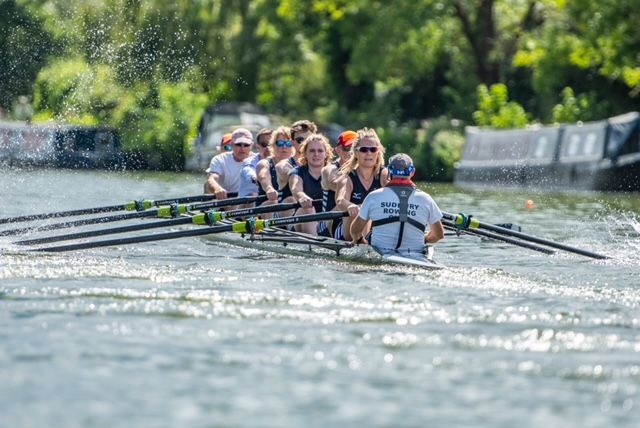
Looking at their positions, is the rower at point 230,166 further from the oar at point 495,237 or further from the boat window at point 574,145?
the boat window at point 574,145

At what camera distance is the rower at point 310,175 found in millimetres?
17250

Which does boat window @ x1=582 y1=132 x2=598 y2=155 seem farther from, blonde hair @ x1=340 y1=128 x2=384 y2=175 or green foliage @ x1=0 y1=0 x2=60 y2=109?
blonde hair @ x1=340 y1=128 x2=384 y2=175

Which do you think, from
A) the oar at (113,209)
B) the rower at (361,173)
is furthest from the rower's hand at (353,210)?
the oar at (113,209)

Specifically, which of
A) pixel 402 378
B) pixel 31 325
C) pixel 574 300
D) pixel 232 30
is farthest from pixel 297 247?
pixel 232 30

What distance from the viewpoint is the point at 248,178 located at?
19.8 m

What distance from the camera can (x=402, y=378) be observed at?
9672 millimetres

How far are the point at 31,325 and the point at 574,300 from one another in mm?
4777

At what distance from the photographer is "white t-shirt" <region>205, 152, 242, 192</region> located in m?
20.8

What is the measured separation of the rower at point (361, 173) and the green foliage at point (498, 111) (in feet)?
104

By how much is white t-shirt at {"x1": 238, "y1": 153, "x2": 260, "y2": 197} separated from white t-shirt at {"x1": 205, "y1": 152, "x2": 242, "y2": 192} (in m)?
0.63

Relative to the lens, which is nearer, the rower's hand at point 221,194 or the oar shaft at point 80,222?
the oar shaft at point 80,222

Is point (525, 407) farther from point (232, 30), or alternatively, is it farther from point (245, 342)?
point (232, 30)

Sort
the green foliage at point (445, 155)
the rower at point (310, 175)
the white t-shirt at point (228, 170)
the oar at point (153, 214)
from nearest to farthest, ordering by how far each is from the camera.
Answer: the rower at point (310, 175)
the oar at point (153, 214)
the white t-shirt at point (228, 170)
the green foliage at point (445, 155)

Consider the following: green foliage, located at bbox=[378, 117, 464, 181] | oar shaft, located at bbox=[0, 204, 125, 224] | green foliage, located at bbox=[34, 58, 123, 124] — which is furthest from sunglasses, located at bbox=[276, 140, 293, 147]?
green foliage, located at bbox=[34, 58, 123, 124]
